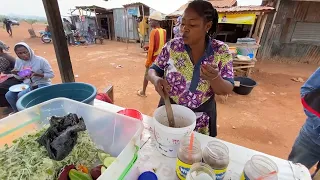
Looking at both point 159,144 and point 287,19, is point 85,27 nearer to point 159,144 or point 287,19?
point 287,19

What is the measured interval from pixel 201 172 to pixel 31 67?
11.1ft

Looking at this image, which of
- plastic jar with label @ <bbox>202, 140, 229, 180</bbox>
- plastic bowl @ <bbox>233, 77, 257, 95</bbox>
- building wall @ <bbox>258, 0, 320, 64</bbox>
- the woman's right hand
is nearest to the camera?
plastic jar with label @ <bbox>202, 140, 229, 180</bbox>

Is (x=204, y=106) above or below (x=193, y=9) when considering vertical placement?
below

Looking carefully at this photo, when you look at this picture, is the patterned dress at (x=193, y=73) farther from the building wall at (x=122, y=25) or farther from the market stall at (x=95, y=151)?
the building wall at (x=122, y=25)

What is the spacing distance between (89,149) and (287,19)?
10.9 m

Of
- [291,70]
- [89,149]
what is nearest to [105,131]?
[89,149]

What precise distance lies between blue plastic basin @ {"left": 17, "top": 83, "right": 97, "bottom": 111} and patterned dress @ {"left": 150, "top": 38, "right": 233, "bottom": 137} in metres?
0.61

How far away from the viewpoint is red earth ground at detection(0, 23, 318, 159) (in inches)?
136

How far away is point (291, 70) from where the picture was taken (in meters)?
7.82

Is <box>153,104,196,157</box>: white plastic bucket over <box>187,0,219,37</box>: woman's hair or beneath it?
beneath

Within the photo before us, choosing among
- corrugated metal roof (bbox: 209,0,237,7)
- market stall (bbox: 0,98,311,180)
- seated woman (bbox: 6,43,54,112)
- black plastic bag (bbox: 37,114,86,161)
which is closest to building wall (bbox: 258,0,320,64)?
corrugated metal roof (bbox: 209,0,237,7)

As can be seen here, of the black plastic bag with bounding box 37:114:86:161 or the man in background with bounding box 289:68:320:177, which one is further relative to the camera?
the man in background with bounding box 289:68:320:177

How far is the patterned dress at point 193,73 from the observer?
1325mm

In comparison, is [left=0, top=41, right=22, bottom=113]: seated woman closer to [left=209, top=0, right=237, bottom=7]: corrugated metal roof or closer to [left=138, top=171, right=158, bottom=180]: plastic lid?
[left=138, top=171, right=158, bottom=180]: plastic lid
